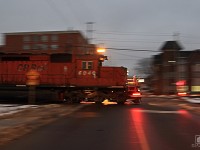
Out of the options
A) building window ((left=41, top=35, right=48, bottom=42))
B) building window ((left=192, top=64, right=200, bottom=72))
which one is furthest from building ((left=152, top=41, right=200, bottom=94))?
building window ((left=41, top=35, right=48, bottom=42))

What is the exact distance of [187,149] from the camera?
31.4 ft

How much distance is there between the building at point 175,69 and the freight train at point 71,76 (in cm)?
4855

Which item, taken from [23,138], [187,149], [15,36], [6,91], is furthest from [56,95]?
[15,36]

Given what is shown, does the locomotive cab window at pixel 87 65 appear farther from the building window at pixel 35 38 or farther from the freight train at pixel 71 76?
the building window at pixel 35 38

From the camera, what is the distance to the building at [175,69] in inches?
3278

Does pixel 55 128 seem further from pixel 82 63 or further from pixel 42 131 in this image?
pixel 82 63

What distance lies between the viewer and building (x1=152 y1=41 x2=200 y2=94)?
83250mm

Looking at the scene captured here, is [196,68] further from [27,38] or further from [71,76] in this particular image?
[27,38]

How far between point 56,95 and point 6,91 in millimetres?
4838

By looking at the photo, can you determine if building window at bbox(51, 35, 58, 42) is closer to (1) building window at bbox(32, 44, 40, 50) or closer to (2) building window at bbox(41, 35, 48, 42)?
(2) building window at bbox(41, 35, 48, 42)

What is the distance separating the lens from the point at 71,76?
32.3 m

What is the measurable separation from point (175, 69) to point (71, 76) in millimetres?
59795

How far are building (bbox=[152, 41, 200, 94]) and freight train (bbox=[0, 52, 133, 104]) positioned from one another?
4855cm

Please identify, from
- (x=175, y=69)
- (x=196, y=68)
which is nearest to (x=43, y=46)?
(x=175, y=69)
